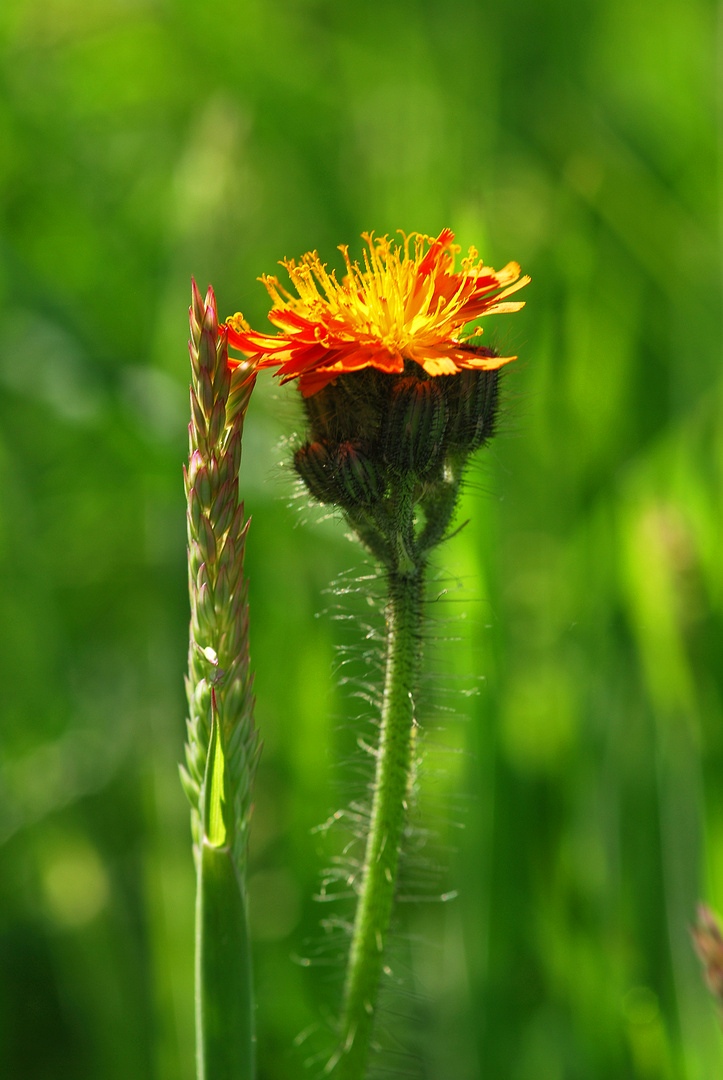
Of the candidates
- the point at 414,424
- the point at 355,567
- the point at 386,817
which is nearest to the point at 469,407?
the point at 414,424

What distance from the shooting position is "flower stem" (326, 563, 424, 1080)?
151 cm

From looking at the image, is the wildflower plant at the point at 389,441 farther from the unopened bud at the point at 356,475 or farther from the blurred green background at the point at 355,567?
the blurred green background at the point at 355,567

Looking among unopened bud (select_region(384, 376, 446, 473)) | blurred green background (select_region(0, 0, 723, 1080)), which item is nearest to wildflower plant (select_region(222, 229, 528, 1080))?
unopened bud (select_region(384, 376, 446, 473))

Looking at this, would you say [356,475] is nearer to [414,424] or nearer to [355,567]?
[414,424]

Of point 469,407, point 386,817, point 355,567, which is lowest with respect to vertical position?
point 386,817

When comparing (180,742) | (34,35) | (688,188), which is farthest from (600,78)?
(180,742)

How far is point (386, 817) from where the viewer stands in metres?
1.52

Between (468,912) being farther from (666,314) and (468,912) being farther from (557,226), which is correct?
(666,314)

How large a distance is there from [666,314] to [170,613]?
2.27 m

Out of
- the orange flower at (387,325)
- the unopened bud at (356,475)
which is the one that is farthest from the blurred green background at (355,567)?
the unopened bud at (356,475)

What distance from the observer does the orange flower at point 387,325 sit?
142 cm

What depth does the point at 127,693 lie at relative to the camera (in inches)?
124

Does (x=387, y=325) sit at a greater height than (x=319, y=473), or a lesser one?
greater

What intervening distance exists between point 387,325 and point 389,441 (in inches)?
9.7
